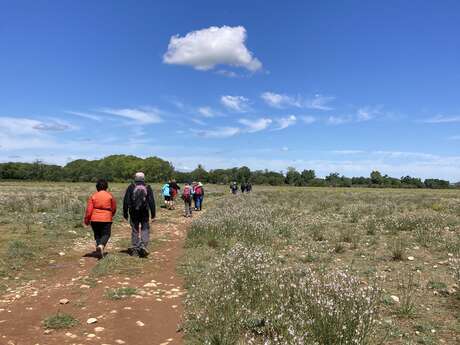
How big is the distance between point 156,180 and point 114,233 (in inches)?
5421

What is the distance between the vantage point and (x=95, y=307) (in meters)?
7.37

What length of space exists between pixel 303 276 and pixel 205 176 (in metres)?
153

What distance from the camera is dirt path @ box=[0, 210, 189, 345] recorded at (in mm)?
6121

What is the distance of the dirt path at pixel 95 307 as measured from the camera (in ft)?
20.1

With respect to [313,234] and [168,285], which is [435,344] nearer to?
[168,285]

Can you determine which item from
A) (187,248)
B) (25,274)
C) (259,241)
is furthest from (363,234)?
(25,274)

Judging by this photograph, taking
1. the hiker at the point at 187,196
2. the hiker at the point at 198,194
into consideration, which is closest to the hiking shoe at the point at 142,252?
the hiker at the point at 187,196

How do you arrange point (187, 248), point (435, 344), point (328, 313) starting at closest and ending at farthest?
point (328, 313)
point (435, 344)
point (187, 248)

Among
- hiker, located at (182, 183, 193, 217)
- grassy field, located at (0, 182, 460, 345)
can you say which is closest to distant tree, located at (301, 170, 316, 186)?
hiker, located at (182, 183, 193, 217)

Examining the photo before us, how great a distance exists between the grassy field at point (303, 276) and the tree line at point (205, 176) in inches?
4544

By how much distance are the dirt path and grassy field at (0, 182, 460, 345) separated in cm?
34

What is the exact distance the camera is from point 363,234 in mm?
16672

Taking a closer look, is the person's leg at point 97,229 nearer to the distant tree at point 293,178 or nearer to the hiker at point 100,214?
the hiker at point 100,214

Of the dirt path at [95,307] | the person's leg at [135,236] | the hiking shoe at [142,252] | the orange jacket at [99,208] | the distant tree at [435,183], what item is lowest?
the dirt path at [95,307]
